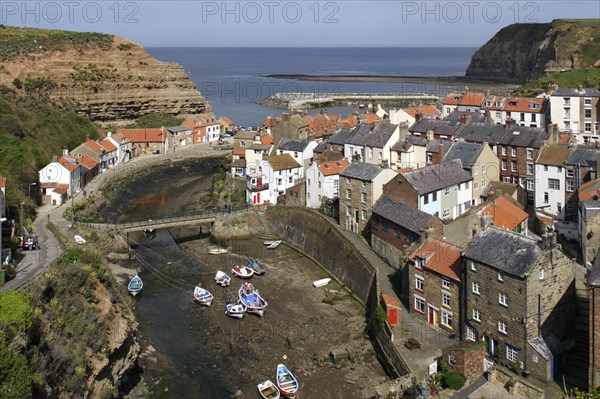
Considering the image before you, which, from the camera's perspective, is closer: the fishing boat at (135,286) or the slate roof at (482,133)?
the fishing boat at (135,286)

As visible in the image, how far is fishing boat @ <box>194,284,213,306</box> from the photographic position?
33719 millimetres

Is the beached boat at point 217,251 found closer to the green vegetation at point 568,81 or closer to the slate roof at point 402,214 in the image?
the slate roof at point 402,214

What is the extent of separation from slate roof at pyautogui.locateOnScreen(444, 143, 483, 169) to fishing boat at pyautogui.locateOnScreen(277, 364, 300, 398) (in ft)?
62.0

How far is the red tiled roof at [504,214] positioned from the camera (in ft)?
108

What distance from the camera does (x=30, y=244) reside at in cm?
3259

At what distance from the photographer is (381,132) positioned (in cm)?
4638

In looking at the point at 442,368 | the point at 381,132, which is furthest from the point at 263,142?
the point at 442,368

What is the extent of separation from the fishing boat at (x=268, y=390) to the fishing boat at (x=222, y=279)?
11.0 meters

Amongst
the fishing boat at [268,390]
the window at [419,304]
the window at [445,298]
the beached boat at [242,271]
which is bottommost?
the fishing boat at [268,390]

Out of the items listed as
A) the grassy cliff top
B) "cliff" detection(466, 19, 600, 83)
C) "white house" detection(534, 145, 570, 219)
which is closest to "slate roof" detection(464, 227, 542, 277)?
"white house" detection(534, 145, 570, 219)

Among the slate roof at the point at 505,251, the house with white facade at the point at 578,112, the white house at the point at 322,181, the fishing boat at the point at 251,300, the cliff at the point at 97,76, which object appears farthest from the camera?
the cliff at the point at 97,76

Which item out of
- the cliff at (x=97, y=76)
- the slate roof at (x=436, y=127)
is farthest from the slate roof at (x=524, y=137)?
the cliff at (x=97, y=76)

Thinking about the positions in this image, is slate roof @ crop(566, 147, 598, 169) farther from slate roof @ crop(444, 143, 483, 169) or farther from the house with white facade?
the house with white facade

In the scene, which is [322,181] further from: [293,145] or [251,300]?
[251,300]
